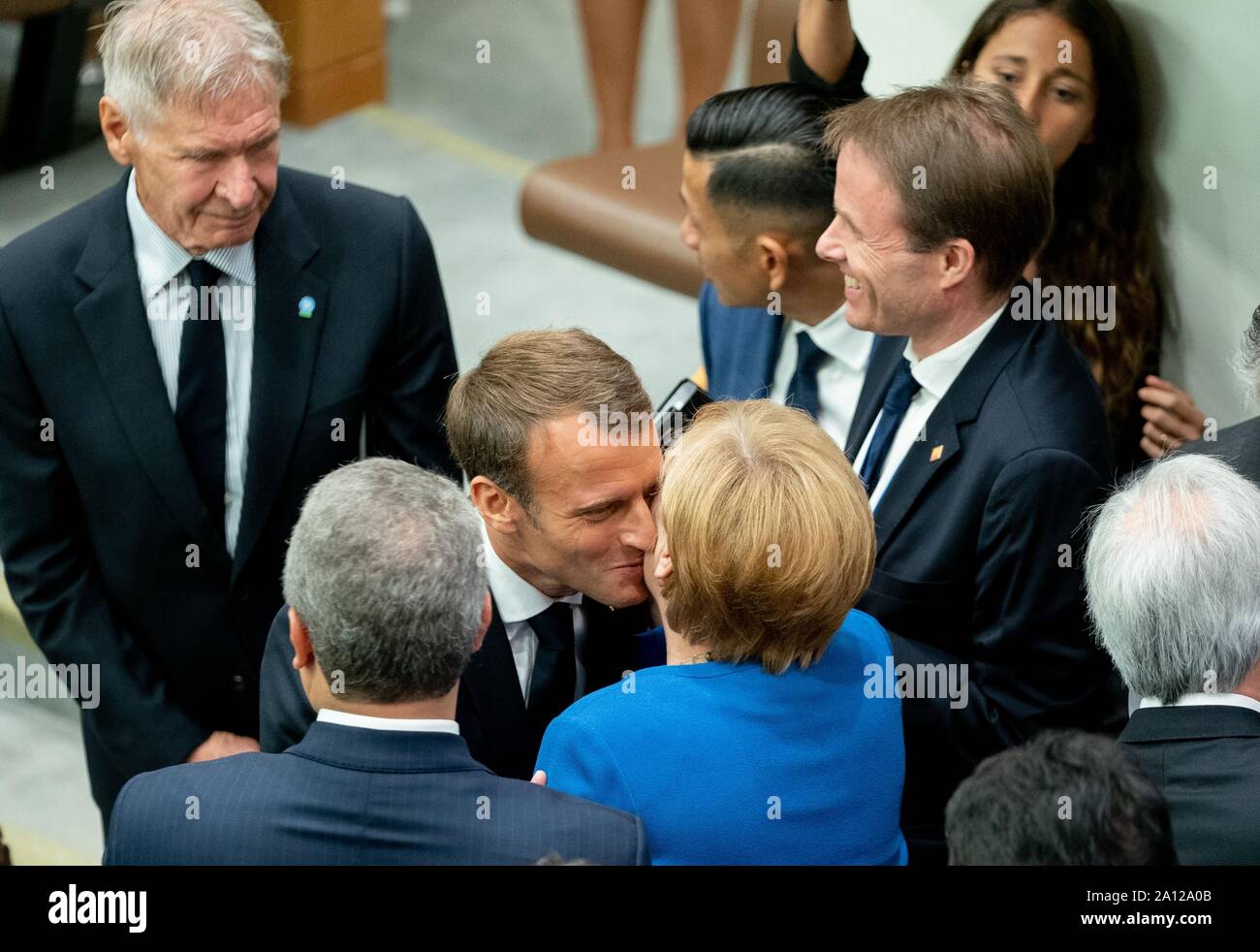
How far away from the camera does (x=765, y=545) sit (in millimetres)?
1976

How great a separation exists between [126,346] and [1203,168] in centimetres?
196

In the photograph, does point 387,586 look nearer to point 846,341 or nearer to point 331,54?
point 846,341

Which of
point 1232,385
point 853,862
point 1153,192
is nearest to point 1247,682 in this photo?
point 853,862

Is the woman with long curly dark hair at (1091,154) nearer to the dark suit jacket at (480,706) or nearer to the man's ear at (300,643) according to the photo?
the dark suit jacket at (480,706)

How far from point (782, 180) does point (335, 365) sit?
0.88m

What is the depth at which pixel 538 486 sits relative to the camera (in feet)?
7.61

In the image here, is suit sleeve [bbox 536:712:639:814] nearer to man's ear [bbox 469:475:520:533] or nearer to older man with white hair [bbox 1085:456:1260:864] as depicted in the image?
man's ear [bbox 469:475:520:533]

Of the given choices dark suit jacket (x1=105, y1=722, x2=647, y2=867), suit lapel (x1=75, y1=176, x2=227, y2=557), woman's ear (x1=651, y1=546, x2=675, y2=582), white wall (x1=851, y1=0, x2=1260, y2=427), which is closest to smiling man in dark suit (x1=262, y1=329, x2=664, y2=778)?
woman's ear (x1=651, y1=546, x2=675, y2=582)

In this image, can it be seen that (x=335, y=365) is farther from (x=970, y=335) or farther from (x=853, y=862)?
(x=853, y=862)

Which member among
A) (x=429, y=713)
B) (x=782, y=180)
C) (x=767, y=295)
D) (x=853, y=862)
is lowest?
(x=853, y=862)

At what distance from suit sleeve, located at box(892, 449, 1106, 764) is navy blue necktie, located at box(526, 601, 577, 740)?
49cm

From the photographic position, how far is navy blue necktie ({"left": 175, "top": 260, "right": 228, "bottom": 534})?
267 centimetres
